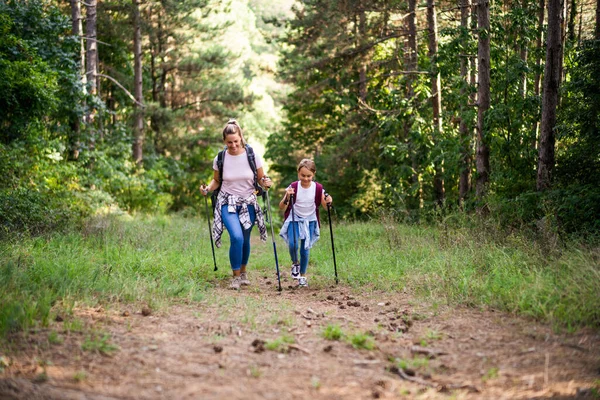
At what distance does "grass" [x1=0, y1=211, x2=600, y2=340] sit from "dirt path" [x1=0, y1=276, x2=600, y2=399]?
0.92ft

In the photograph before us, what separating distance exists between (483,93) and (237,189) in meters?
6.80

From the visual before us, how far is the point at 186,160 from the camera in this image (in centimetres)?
2572

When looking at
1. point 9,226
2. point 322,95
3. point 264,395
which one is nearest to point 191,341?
point 264,395

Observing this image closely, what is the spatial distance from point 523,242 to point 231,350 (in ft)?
16.2

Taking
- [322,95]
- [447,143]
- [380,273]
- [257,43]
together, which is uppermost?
[257,43]

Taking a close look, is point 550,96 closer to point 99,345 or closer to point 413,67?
point 413,67

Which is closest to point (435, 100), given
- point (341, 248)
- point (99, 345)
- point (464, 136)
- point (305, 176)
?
point (464, 136)

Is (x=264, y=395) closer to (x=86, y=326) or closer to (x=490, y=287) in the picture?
(x=86, y=326)

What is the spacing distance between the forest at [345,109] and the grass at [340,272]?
114cm

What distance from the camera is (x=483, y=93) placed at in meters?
11.4

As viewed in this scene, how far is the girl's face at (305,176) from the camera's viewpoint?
7.27 metres

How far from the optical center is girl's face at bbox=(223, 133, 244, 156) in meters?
6.91

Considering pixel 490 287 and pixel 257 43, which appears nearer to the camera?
pixel 490 287

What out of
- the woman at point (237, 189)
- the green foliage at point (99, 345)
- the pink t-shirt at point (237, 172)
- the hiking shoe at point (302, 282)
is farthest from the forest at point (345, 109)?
the green foliage at point (99, 345)
